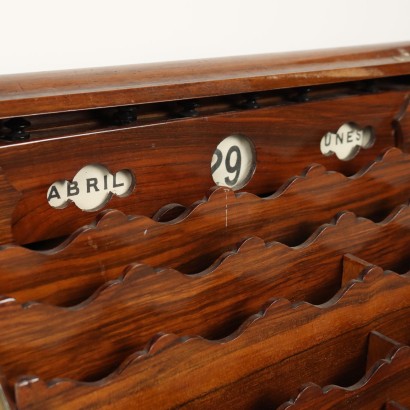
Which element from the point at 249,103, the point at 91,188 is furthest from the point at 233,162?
the point at 91,188

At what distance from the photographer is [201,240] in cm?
67

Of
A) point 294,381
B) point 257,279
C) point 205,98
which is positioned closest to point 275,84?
point 205,98

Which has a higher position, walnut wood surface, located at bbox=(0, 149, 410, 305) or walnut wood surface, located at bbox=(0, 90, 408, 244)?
walnut wood surface, located at bbox=(0, 90, 408, 244)

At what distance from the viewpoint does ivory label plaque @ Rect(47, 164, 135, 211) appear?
615 millimetres

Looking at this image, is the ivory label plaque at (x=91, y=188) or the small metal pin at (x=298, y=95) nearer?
the ivory label plaque at (x=91, y=188)

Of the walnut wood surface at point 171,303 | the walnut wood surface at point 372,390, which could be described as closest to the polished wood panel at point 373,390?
the walnut wood surface at point 372,390

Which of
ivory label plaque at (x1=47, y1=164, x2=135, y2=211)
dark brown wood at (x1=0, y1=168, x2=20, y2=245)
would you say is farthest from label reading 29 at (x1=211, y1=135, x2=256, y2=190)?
dark brown wood at (x1=0, y1=168, x2=20, y2=245)

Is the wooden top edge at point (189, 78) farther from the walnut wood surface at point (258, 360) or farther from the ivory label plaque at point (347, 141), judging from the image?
the walnut wood surface at point (258, 360)

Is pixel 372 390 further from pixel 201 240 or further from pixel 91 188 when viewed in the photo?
pixel 91 188

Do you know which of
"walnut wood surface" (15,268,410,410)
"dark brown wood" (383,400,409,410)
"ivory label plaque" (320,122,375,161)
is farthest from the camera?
"ivory label plaque" (320,122,375,161)

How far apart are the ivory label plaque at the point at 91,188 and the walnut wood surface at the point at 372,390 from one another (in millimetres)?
250

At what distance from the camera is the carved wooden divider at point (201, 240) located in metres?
0.56

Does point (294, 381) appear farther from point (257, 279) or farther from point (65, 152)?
point (65, 152)

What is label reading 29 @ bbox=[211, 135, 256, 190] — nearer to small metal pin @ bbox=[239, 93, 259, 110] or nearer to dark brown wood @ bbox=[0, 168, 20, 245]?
small metal pin @ bbox=[239, 93, 259, 110]
